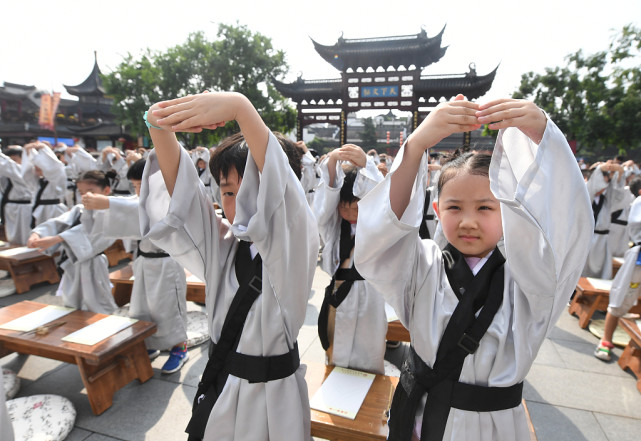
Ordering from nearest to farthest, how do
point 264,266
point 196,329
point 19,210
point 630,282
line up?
point 264,266 → point 630,282 → point 196,329 → point 19,210

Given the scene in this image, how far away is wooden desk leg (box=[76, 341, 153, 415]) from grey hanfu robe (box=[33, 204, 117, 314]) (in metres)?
0.91

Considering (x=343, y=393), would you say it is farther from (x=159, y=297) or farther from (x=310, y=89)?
(x=310, y=89)

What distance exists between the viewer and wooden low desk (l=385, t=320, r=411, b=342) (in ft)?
9.44

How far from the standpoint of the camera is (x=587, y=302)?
439 cm

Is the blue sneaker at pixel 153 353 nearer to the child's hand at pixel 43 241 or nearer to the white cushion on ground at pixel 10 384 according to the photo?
the white cushion on ground at pixel 10 384

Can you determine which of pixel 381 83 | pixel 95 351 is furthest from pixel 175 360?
pixel 381 83

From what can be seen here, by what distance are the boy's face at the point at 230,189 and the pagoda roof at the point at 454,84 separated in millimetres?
19659

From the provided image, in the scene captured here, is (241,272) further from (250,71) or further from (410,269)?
(250,71)

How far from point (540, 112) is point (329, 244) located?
205 cm

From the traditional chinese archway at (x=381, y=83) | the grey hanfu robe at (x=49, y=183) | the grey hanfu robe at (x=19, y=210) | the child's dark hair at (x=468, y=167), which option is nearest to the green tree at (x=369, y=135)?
the traditional chinese archway at (x=381, y=83)

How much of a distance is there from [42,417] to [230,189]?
2.66 m

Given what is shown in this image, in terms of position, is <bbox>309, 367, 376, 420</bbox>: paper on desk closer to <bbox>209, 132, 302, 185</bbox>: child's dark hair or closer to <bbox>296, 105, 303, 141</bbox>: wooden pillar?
<bbox>209, 132, 302, 185</bbox>: child's dark hair

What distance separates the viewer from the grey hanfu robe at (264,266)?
48.2 inches

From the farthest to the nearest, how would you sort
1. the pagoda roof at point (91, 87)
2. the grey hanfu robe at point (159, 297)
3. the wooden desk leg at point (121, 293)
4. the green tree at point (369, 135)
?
the green tree at point (369, 135), the pagoda roof at point (91, 87), the wooden desk leg at point (121, 293), the grey hanfu robe at point (159, 297)
